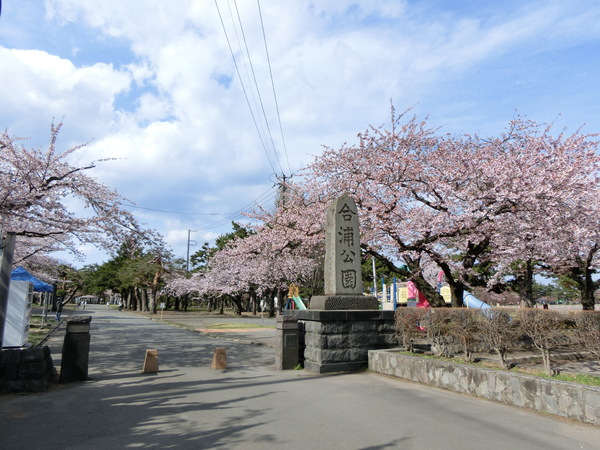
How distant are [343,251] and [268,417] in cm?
503

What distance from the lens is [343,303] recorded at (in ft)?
31.4

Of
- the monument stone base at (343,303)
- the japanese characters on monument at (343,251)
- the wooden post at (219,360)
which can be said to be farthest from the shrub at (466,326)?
the wooden post at (219,360)

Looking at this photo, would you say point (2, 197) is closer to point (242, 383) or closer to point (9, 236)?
point (9, 236)

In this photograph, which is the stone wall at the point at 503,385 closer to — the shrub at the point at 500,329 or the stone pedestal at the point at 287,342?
the shrub at the point at 500,329

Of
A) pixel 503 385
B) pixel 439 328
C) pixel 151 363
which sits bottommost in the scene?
pixel 151 363

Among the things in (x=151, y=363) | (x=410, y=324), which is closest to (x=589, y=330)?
(x=410, y=324)

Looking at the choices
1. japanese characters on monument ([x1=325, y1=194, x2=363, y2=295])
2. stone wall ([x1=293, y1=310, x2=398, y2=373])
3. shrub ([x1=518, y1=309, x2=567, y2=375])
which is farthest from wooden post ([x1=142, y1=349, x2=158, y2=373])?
shrub ([x1=518, y1=309, x2=567, y2=375])

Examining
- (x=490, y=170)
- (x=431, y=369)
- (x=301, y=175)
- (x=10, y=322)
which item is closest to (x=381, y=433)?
(x=431, y=369)

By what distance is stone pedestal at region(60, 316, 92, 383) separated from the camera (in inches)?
318

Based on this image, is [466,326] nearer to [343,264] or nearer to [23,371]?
[343,264]

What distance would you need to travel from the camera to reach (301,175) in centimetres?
1677

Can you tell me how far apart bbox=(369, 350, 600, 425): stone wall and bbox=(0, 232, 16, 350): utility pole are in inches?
311

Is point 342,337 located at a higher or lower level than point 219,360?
higher

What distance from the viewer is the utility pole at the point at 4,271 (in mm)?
7597
